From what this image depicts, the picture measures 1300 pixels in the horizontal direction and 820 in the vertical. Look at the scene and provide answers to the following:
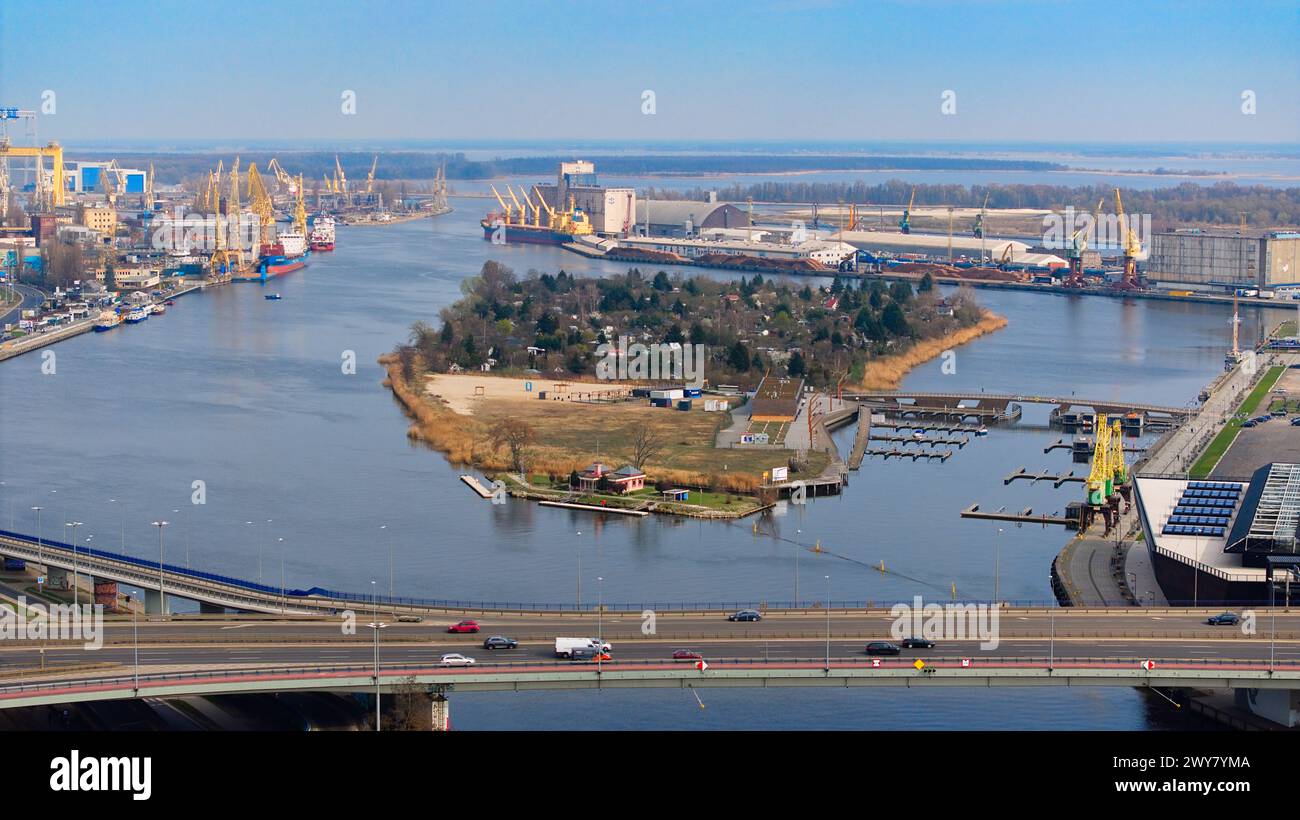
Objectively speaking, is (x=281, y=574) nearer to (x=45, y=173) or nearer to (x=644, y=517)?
(x=644, y=517)

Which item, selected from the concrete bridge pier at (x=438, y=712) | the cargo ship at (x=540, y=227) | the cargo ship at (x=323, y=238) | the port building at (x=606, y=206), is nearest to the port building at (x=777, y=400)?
the concrete bridge pier at (x=438, y=712)

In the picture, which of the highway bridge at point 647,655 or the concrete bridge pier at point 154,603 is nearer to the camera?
the highway bridge at point 647,655

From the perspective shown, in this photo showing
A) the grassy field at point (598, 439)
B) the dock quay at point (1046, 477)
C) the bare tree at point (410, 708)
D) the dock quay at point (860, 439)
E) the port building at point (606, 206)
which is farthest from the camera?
the port building at point (606, 206)

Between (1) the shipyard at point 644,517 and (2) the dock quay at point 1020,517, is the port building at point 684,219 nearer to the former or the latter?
(1) the shipyard at point 644,517

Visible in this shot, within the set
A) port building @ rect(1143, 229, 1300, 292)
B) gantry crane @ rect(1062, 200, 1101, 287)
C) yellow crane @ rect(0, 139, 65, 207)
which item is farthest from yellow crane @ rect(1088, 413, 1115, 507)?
yellow crane @ rect(0, 139, 65, 207)

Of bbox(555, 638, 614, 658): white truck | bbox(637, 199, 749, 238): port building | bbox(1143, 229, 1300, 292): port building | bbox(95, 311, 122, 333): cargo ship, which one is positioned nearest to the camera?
bbox(555, 638, 614, 658): white truck

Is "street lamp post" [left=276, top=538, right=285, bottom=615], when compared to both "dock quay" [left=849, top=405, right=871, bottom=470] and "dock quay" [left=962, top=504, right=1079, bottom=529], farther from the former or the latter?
"dock quay" [left=849, top=405, right=871, bottom=470]
